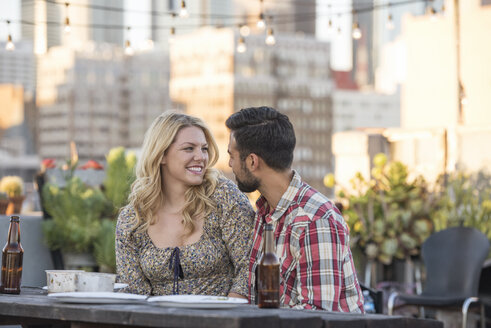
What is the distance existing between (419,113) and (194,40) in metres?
88.9

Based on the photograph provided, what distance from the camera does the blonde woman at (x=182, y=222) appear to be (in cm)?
367

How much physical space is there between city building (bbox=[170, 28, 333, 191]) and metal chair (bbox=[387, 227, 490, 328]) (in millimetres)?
88942

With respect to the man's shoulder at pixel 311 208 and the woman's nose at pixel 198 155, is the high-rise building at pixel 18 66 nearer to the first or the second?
the woman's nose at pixel 198 155

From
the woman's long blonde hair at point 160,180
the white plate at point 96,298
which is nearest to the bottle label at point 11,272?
the white plate at point 96,298

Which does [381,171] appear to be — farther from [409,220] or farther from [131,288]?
[131,288]

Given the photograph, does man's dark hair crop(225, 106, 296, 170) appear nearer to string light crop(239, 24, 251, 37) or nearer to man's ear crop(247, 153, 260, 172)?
man's ear crop(247, 153, 260, 172)

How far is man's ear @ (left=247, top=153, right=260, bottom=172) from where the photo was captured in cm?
327

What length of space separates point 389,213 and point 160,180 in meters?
4.05

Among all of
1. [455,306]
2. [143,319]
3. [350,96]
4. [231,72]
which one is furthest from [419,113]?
[350,96]

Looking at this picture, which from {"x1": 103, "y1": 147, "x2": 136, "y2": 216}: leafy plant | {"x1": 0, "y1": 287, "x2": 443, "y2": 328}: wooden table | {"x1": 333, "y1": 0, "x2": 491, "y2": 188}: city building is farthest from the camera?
{"x1": 333, "y1": 0, "x2": 491, "y2": 188}: city building

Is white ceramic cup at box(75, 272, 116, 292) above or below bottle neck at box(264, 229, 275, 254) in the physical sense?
below

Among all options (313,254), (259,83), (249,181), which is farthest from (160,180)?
(259,83)

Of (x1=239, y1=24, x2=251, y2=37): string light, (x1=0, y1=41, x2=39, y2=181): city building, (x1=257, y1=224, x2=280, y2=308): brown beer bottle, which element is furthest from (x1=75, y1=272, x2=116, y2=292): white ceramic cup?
(x1=0, y1=41, x2=39, y2=181): city building

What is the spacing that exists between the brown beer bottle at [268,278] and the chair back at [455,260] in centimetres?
368
